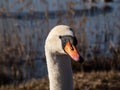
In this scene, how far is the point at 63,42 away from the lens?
2568mm

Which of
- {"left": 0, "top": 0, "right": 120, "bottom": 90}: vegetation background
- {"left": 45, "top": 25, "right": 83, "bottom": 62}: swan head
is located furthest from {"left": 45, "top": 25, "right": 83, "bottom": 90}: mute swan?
{"left": 0, "top": 0, "right": 120, "bottom": 90}: vegetation background

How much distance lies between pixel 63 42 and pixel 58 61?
0.18 meters

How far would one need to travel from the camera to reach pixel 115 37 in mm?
7223

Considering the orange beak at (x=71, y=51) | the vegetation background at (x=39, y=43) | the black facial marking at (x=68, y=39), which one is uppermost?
the black facial marking at (x=68, y=39)

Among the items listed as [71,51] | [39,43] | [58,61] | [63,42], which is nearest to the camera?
[71,51]

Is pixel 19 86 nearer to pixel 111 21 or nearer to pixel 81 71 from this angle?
pixel 81 71

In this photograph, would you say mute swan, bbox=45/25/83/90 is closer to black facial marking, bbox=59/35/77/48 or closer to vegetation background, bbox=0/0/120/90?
black facial marking, bbox=59/35/77/48

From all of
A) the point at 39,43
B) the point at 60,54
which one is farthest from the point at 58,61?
the point at 39,43

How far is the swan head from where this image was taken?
247cm

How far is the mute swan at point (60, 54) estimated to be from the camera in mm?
2523

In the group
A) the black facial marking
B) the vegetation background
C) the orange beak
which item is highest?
the black facial marking

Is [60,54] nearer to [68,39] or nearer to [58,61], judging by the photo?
[58,61]

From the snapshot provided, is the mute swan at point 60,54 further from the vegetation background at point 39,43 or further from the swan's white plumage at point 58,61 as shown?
the vegetation background at point 39,43

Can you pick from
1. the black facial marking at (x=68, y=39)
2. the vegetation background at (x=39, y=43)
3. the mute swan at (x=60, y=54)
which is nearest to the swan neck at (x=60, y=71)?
the mute swan at (x=60, y=54)
